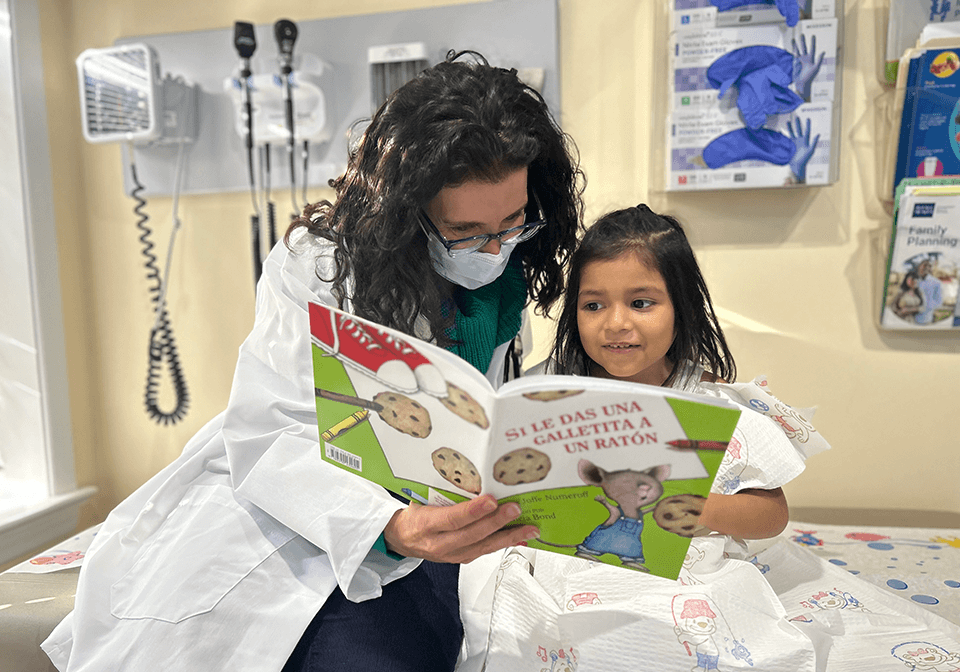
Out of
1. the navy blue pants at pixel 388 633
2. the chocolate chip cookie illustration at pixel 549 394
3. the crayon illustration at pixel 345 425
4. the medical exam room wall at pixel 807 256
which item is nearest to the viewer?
the chocolate chip cookie illustration at pixel 549 394

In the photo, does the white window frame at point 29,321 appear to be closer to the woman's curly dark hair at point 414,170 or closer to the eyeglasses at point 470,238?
the woman's curly dark hair at point 414,170

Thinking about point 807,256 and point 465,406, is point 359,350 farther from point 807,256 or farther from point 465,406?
point 807,256

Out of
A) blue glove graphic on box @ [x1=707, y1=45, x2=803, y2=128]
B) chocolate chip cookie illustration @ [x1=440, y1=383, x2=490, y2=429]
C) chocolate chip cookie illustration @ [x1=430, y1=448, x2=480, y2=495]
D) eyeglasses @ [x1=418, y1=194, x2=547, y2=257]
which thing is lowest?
chocolate chip cookie illustration @ [x1=430, y1=448, x2=480, y2=495]

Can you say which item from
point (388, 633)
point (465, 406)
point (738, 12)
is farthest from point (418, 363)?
point (738, 12)

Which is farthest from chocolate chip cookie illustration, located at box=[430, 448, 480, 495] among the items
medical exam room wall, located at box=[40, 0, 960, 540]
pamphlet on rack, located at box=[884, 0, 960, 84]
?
pamphlet on rack, located at box=[884, 0, 960, 84]

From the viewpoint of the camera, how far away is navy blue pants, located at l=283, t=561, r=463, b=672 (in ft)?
2.88

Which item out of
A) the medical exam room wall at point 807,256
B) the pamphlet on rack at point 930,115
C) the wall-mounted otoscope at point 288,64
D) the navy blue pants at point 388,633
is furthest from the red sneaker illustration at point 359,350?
the pamphlet on rack at point 930,115

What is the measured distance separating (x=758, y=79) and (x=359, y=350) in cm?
125

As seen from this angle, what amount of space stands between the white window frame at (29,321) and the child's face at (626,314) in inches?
60.7

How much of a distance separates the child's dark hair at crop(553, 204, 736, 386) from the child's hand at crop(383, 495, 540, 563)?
0.52 meters

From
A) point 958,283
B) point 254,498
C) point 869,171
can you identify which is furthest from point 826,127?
point 254,498

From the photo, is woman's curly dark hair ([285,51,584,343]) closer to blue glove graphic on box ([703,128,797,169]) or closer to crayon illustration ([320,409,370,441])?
crayon illustration ([320,409,370,441])

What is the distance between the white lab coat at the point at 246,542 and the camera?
2.76 ft

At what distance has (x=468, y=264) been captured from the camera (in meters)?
1.03
